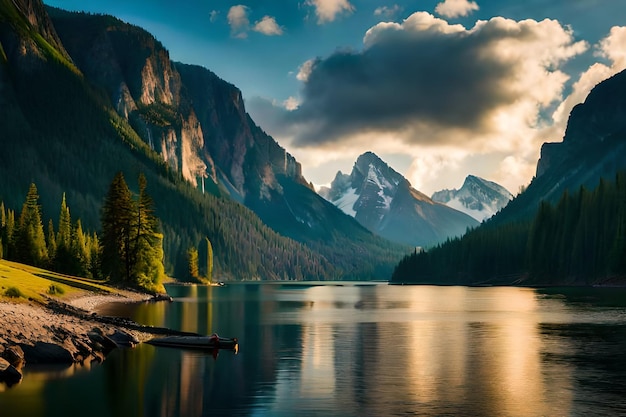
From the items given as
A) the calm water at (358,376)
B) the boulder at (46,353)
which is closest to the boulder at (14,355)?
the boulder at (46,353)

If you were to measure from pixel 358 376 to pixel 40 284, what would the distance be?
60138 mm

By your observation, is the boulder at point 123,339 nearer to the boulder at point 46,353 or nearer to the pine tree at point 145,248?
the boulder at point 46,353

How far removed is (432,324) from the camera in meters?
91.0

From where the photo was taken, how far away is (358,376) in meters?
49.6

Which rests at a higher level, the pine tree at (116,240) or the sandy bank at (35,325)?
the pine tree at (116,240)

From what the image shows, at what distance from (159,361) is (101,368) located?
5170 mm

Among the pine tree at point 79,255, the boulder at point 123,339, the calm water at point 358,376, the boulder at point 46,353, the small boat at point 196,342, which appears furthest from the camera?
the pine tree at point 79,255

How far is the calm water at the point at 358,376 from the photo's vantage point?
39.2 metres

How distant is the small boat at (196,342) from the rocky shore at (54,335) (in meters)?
2.64

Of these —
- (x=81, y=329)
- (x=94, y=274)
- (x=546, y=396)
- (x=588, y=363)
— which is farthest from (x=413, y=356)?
(x=94, y=274)

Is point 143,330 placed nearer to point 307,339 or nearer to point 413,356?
point 307,339

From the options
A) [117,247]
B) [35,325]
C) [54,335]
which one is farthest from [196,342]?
[117,247]

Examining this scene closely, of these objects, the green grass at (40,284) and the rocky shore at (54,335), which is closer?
the rocky shore at (54,335)

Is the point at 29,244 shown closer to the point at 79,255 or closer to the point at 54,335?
the point at 79,255
